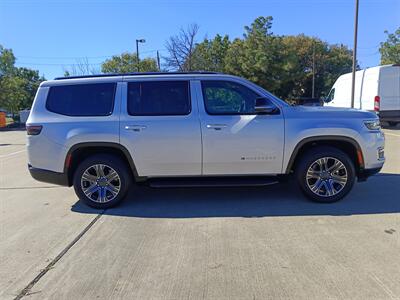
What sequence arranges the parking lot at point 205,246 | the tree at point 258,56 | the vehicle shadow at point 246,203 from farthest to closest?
1. the tree at point 258,56
2. the vehicle shadow at point 246,203
3. the parking lot at point 205,246

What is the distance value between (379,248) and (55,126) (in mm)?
4572

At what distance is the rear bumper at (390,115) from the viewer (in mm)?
16578

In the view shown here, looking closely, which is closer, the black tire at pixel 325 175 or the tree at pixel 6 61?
the black tire at pixel 325 175

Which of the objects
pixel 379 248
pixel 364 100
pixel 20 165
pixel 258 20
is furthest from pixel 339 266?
pixel 258 20

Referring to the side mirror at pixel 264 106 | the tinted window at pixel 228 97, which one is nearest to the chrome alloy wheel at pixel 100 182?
the tinted window at pixel 228 97

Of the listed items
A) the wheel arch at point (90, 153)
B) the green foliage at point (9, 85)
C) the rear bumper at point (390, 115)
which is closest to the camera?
the wheel arch at point (90, 153)

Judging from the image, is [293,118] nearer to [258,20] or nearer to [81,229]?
[81,229]

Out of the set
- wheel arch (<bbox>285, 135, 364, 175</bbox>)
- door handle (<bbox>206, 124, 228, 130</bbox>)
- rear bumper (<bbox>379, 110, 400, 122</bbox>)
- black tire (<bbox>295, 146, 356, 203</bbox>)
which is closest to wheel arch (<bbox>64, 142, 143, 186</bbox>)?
door handle (<bbox>206, 124, 228, 130</bbox>)

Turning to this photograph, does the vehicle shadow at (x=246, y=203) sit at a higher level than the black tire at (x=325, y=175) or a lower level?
lower

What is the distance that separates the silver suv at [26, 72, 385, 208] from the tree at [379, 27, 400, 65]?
3534 centimetres

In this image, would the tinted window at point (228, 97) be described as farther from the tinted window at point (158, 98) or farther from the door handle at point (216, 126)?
the tinted window at point (158, 98)

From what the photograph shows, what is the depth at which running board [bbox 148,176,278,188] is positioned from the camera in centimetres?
559

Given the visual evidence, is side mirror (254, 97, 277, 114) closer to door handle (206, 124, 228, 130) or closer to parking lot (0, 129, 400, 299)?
door handle (206, 124, 228, 130)

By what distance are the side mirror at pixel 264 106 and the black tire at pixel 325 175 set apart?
881 mm
